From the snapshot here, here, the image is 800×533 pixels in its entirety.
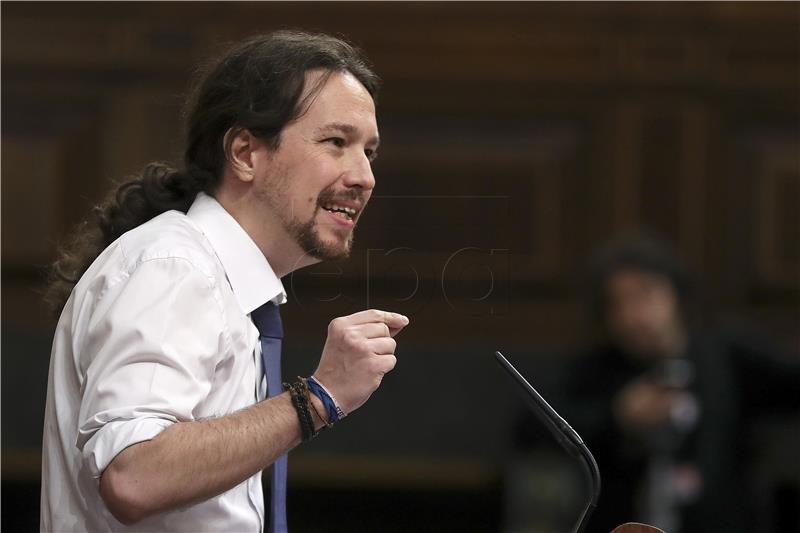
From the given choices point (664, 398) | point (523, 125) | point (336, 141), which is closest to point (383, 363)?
point (336, 141)

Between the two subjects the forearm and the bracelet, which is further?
the bracelet

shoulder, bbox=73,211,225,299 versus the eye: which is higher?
the eye

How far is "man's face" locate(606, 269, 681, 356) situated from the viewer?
3086mm

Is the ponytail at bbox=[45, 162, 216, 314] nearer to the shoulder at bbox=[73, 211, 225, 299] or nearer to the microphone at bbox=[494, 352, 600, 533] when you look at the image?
the shoulder at bbox=[73, 211, 225, 299]

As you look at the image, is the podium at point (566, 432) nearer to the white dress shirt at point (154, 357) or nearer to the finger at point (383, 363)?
the finger at point (383, 363)

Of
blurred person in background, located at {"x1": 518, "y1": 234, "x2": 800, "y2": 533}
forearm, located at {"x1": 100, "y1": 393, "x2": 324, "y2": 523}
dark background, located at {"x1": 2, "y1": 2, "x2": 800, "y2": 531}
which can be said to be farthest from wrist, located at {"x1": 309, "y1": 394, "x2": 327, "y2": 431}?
dark background, located at {"x1": 2, "y1": 2, "x2": 800, "y2": 531}

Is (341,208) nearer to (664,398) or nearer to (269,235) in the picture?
(269,235)

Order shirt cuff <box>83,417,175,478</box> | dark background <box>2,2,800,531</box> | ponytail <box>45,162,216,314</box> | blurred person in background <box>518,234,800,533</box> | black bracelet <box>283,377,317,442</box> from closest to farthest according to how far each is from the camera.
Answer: shirt cuff <box>83,417,175,478</box>, black bracelet <box>283,377,317,442</box>, ponytail <box>45,162,216,314</box>, blurred person in background <box>518,234,800,533</box>, dark background <box>2,2,800,531</box>

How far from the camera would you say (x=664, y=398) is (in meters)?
2.98

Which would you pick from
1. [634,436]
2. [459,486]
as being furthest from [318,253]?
[459,486]

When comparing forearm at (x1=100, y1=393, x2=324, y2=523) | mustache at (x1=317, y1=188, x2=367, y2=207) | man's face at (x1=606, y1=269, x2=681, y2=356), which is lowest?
man's face at (x1=606, y1=269, x2=681, y2=356)

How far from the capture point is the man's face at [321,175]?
5.31ft

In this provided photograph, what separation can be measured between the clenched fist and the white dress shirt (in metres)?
0.13

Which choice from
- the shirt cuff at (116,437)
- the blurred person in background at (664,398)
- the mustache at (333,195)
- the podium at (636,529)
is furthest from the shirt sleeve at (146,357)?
the blurred person in background at (664,398)
